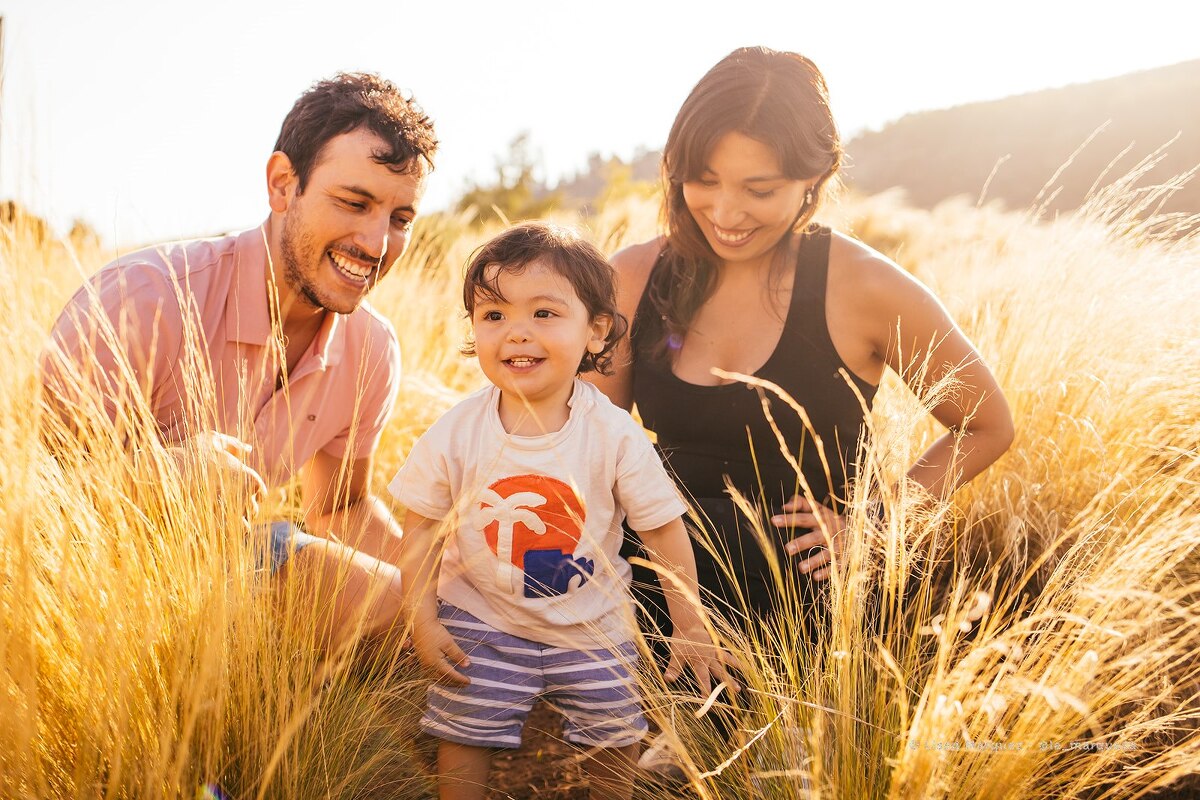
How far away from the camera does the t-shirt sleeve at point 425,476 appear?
6.18 feet

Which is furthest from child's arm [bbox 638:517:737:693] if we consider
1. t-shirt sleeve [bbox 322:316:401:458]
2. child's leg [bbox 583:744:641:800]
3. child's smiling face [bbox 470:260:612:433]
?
t-shirt sleeve [bbox 322:316:401:458]

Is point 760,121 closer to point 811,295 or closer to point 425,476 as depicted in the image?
point 811,295

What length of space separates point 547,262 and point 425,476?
0.54 meters

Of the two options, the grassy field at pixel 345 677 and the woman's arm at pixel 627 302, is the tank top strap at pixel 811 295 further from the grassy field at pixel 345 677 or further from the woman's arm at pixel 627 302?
the grassy field at pixel 345 677

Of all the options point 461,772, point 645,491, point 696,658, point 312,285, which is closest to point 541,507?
point 645,491

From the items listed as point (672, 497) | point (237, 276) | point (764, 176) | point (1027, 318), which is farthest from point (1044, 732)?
point (237, 276)

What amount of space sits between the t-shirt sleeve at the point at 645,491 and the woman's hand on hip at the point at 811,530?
318 millimetres

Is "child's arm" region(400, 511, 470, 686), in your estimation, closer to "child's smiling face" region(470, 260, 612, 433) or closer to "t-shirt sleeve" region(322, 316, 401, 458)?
"child's smiling face" region(470, 260, 612, 433)

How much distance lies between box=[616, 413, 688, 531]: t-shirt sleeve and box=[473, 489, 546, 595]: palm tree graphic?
0.19 meters

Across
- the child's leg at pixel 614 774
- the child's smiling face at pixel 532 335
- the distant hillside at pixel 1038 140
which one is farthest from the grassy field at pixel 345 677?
the distant hillside at pixel 1038 140

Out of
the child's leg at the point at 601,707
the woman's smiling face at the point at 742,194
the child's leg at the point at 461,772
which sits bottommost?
the child's leg at the point at 461,772

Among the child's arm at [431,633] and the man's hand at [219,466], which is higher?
the man's hand at [219,466]

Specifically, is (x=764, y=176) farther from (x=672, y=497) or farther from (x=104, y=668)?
(x=104, y=668)

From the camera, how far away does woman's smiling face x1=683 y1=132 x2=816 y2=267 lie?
2230mm
